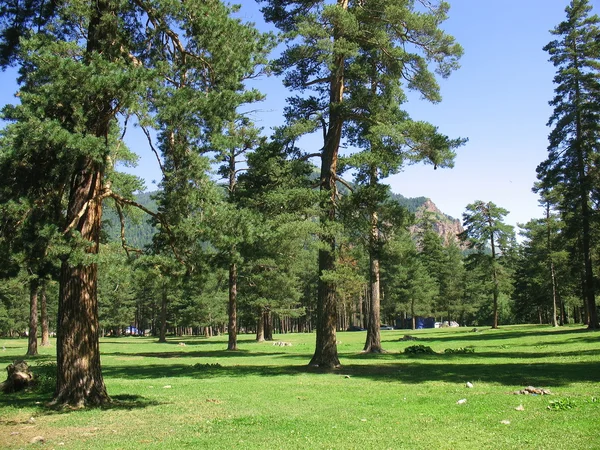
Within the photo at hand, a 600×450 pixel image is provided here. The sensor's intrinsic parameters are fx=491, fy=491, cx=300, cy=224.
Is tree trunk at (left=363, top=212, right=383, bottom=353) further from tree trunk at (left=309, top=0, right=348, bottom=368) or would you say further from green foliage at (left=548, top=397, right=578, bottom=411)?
green foliage at (left=548, top=397, right=578, bottom=411)

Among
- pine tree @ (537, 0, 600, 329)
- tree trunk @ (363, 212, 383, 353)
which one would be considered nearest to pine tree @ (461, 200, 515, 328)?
pine tree @ (537, 0, 600, 329)

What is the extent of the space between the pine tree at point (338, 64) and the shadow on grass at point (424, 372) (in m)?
1.49

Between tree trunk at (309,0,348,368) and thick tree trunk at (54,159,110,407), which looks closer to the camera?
thick tree trunk at (54,159,110,407)

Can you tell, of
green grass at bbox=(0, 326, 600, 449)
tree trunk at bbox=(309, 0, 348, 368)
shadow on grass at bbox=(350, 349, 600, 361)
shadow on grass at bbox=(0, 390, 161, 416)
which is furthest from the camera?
shadow on grass at bbox=(350, 349, 600, 361)

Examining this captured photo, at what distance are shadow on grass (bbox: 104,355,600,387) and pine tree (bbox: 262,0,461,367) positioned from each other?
1.49m

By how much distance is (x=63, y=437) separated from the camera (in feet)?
23.3

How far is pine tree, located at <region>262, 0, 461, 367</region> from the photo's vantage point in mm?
15242

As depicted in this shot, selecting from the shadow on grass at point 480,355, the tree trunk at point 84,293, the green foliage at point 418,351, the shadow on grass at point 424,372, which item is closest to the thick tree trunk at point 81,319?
the tree trunk at point 84,293

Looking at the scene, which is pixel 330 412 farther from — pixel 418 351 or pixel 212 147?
pixel 418 351

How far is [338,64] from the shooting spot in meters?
16.6

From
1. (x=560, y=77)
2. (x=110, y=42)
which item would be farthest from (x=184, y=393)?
(x=560, y=77)

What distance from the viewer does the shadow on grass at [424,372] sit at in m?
12.6

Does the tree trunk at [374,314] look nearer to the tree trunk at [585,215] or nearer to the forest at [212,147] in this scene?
the forest at [212,147]

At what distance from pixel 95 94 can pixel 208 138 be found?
2273 millimetres
